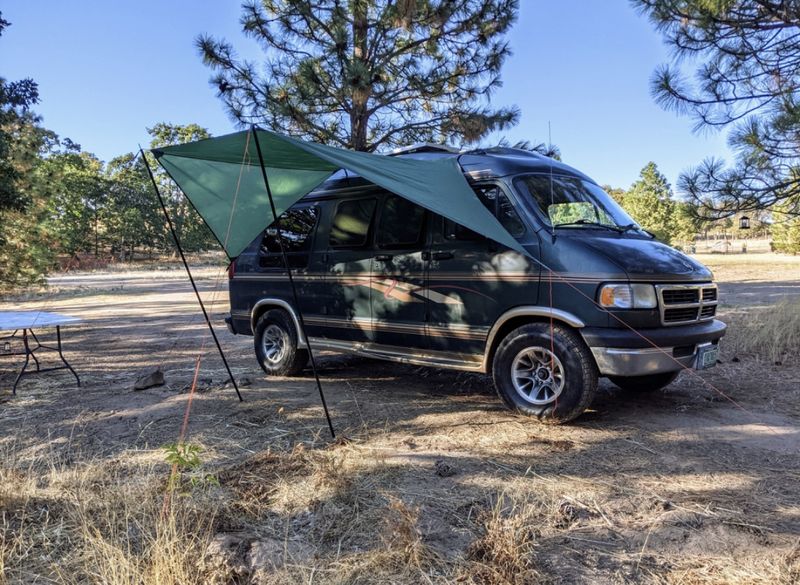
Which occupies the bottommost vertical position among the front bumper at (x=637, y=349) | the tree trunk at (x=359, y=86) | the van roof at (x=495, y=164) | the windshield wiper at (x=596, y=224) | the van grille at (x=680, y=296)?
the front bumper at (x=637, y=349)

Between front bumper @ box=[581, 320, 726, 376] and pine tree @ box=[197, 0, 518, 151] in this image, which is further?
pine tree @ box=[197, 0, 518, 151]

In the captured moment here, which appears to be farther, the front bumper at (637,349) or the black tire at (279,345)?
the black tire at (279,345)

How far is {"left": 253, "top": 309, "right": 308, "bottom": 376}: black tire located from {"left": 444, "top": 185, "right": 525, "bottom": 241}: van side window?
2.46m

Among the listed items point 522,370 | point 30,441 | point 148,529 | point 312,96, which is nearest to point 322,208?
point 522,370

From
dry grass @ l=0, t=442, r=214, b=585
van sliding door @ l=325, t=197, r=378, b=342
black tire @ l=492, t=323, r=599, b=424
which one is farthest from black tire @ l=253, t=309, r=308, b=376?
dry grass @ l=0, t=442, r=214, b=585

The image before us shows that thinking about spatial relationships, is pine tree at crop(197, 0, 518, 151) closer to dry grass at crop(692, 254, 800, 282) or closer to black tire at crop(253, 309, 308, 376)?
black tire at crop(253, 309, 308, 376)

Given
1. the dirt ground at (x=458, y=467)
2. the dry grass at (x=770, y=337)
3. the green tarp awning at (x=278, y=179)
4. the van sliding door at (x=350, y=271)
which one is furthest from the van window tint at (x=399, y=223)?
the dry grass at (x=770, y=337)

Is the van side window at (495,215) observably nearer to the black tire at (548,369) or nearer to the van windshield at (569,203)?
the van windshield at (569,203)

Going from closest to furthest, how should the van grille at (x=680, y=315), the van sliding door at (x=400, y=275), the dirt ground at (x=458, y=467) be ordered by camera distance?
the dirt ground at (x=458, y=467) < the van grille at (x=680, y=315) < the van sliding door at (x=400, y=275)

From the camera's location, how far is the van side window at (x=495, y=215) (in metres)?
4.80

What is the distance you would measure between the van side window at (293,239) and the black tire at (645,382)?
12.1 feet

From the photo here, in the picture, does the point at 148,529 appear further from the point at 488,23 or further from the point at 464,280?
the point at 488,23

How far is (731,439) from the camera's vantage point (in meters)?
4.25

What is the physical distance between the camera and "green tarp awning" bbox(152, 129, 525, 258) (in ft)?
14.3
